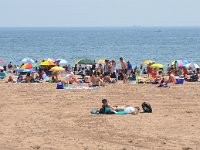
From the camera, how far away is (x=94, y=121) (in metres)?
14.7

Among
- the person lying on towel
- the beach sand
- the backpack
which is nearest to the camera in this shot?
the beach sand

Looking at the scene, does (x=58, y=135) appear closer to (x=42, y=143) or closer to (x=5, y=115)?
(x=42, y=143)

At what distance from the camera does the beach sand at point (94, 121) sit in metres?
12.1

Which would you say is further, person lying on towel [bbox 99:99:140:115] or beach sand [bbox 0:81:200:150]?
person lying on towel [bbox 99:99:140:115]

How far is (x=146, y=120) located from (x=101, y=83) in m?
9.03

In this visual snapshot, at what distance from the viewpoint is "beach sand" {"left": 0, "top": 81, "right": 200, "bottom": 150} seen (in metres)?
12.1

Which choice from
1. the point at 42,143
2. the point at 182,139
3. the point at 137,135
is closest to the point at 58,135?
the point at 42,143

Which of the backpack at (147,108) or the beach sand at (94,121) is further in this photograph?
the backpack at (147,108)

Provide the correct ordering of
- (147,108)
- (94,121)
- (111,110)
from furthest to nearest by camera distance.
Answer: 1. (147,108)
2. (111,110)
3. (94,121)

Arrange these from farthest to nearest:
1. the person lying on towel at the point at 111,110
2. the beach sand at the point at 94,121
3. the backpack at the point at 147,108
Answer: the backpack at the point at 147,108 → the person lying on towel at the point at 111,110 → the beach sand at the point at 94,121

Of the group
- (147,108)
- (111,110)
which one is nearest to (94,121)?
(111,110)

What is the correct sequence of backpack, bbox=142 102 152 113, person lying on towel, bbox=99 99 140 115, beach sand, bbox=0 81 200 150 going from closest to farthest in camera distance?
1. beach sand, bbox=0 81 200 150
2. person lying on towel, bbox=99 99 140 115
3. backpack, bbox=142 102 152 113

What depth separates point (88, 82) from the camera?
1016 inches

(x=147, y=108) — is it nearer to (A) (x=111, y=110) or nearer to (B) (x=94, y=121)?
(A) (x=111, y=110)
